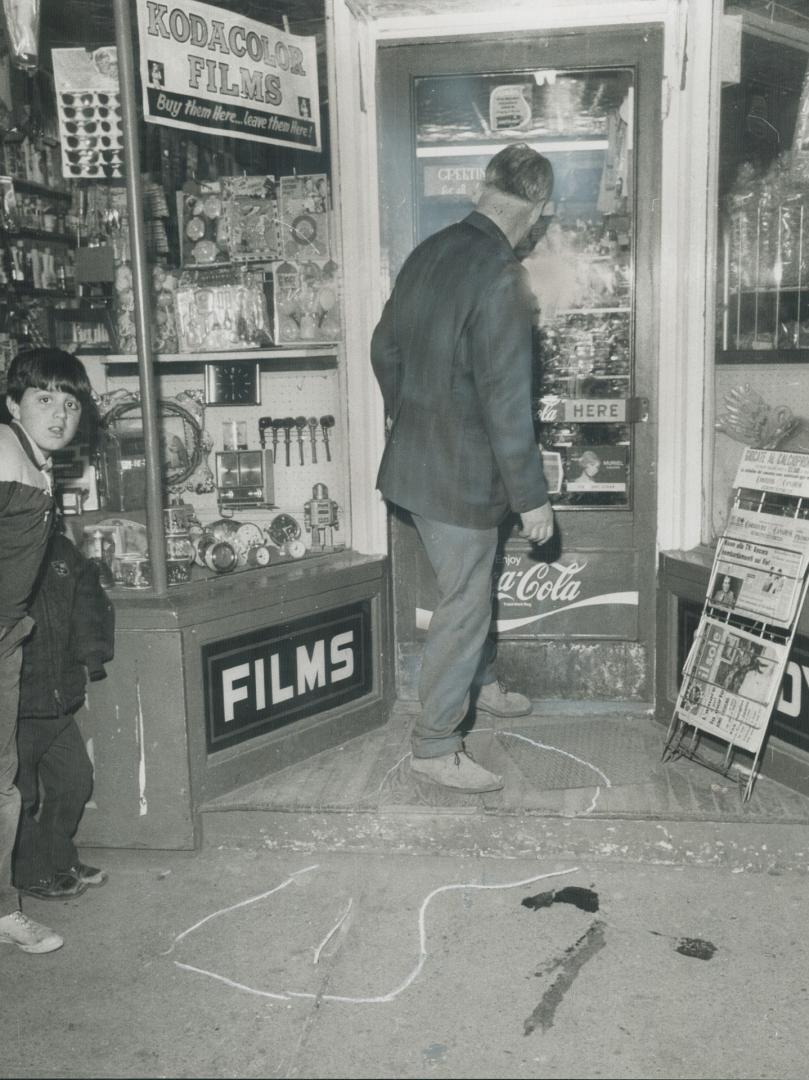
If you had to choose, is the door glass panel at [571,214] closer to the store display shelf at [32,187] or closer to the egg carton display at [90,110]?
the egg carton display at [90,110]

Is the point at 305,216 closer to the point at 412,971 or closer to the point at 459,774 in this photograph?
the point at 459,774

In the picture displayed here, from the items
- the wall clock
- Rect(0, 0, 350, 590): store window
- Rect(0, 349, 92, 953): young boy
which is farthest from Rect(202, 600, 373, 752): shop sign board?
the wall clock

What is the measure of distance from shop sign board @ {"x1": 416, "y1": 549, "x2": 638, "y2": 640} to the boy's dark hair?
206 centimetres

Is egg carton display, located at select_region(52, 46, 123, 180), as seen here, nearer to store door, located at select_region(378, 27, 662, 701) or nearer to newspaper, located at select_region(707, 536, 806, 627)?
store door, located at select_region(378, 27, 662, 701)

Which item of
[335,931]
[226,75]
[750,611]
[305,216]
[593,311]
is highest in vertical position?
[226,75]

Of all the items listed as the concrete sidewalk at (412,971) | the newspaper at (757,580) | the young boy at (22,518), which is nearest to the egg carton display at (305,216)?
the young boy at (22,518)

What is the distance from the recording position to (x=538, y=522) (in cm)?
367

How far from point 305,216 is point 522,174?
115 centimetres

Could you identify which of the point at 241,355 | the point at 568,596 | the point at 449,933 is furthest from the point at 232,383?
the point at 449,933

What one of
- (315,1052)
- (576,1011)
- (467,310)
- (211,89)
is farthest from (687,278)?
(315,1052)

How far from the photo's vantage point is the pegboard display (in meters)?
4.62

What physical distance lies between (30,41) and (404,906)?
3.52 metres

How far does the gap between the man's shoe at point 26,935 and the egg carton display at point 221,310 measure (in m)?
2.27

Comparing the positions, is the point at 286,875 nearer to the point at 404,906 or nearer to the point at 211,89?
the point at 404,906
